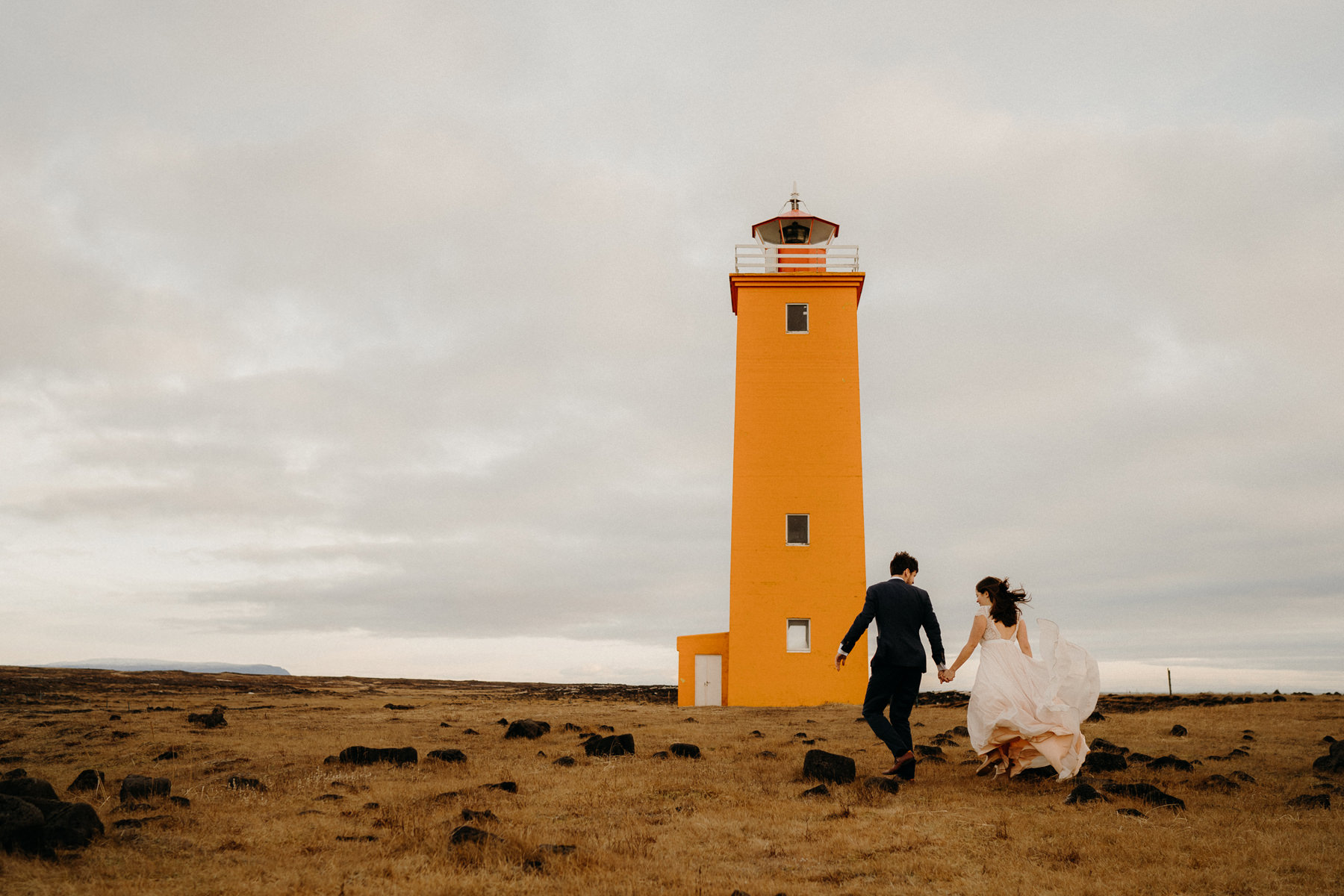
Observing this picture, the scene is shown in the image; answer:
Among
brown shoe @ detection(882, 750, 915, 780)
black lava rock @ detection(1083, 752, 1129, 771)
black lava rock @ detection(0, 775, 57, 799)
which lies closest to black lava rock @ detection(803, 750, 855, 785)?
brown shoe @ detection(882, 750, 915, 780)

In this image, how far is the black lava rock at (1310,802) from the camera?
898 centimetres

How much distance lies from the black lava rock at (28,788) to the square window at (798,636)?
19.2 meters

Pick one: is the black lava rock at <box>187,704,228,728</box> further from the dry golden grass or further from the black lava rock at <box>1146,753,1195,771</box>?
the black lava rock at <box>1146,753,1195,771</box>

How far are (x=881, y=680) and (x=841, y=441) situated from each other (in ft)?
52.6

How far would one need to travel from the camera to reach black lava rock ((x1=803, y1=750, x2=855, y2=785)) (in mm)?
10797

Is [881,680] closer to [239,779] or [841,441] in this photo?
[239,779]

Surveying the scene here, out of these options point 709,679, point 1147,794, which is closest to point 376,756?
point 1147,794

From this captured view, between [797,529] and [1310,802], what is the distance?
669 inches

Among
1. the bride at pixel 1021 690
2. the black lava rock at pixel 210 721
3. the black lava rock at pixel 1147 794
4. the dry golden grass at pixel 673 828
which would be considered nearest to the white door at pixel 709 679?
the dry golden grass at pixel 673 828

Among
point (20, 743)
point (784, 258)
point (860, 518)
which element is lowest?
A: point (20, 743)

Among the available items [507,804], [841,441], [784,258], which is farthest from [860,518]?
[507,804]

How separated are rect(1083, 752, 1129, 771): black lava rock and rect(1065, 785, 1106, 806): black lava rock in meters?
2.28

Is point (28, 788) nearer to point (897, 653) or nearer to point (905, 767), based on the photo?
point (897, 653)

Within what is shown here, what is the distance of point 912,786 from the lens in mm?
10422
